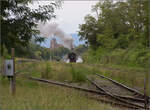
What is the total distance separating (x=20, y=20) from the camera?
30.1 ft

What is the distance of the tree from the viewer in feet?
28.7

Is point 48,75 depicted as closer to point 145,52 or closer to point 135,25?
point 135,25

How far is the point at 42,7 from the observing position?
9531mm

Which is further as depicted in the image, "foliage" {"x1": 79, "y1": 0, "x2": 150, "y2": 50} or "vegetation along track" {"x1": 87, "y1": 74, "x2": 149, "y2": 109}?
"foliage" {"x1": 79, "y1": 0, "x2": 150, "y2": 50}

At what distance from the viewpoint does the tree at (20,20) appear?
28.7 ft

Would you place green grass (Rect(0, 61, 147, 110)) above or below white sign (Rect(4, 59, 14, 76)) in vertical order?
below

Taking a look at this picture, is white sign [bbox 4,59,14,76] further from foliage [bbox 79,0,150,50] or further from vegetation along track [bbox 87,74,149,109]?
foliage [bbox 79,0,150,50]

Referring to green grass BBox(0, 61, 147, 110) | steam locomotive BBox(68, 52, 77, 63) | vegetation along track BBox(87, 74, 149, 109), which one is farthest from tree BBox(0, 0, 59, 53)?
steam locomotive BBox(68, 52, 77, 63)

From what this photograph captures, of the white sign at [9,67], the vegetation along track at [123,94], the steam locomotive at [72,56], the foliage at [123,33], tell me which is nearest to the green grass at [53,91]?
the white sign at [9,67]

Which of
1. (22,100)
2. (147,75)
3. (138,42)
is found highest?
(138,42)

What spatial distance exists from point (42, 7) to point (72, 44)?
20912 mm

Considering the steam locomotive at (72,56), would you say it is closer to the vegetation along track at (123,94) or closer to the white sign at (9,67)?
the vegetation along track at (123,94)

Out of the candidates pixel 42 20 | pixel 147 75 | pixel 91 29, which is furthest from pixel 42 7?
pixel 91 29

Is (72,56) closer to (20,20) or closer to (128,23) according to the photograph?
(128,23)
